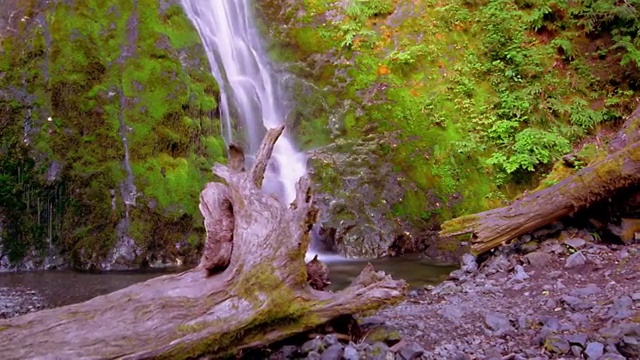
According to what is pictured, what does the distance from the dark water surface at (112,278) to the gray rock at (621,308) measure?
3240 mm

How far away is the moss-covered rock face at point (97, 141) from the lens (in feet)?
29.2

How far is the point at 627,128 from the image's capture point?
675 cm

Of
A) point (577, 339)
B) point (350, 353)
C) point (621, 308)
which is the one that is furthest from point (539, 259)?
point (350, 353)

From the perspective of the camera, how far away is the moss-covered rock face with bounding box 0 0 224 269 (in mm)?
8898

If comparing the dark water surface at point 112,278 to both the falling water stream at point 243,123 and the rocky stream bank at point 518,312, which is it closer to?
the falling water stream at point 243,123

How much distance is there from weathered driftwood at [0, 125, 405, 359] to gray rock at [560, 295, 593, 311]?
5.47 ft

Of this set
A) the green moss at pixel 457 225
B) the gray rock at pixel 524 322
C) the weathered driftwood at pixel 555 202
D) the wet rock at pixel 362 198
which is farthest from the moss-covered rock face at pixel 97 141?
the gray rock at pixel 524 322

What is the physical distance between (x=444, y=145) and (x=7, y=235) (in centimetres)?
818

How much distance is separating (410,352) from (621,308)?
166 centimetres

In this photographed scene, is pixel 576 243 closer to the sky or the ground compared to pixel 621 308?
closer to the sky

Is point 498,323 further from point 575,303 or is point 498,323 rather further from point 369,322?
point 369,322

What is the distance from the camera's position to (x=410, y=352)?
3.50m

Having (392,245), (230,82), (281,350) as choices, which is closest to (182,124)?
(230,82)

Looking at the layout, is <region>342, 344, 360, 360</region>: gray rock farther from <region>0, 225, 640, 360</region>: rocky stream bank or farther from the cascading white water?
the cascading white water
